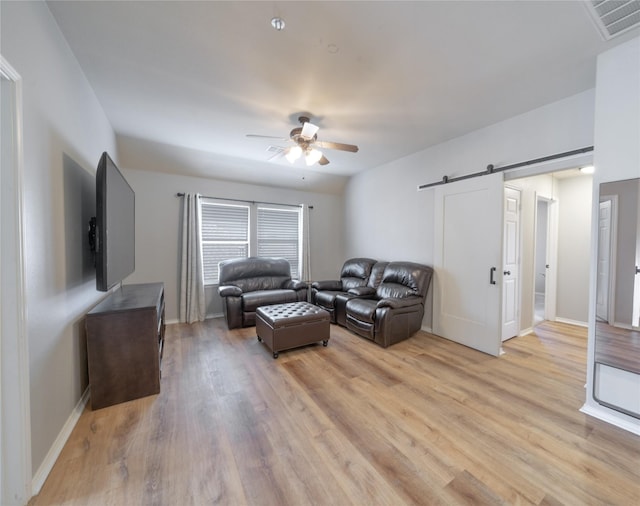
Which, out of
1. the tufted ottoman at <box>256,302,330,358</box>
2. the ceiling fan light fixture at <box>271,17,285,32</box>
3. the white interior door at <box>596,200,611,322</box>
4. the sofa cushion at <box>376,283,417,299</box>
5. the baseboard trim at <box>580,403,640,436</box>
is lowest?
the baseboard trim at <box>580,403,640,436</box>

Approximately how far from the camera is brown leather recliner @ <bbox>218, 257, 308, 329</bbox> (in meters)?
3.90

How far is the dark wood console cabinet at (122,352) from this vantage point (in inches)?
78.5

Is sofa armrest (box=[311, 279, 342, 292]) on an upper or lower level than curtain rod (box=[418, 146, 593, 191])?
lower

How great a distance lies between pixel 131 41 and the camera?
5.90 feet

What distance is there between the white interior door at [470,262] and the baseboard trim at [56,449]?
390 cm

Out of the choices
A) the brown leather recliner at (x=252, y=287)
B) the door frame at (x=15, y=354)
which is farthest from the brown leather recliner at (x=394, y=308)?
the door frame at (x=15, y=354)

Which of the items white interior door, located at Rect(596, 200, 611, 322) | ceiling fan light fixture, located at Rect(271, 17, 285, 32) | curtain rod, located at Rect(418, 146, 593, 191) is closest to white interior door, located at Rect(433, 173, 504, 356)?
curtain rod, located at Rect(418, 146, 593, 191)

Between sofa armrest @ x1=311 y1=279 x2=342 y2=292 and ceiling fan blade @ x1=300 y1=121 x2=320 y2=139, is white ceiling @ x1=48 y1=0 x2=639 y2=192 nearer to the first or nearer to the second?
ceiling fan blade @ x1=300 y1=121 x2=320 y2=139

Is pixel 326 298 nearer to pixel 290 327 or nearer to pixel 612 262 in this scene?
pixel 290 327

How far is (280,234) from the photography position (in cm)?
535

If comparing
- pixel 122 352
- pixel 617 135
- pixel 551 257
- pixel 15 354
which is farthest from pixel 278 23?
pixel 551 257

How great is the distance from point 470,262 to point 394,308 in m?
1.15

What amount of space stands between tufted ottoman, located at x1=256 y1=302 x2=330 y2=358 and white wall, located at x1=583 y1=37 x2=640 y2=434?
2.42 m

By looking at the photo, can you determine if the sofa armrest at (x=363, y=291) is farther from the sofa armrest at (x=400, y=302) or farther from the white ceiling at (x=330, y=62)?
the white ceiling at (x=330, y=62)
